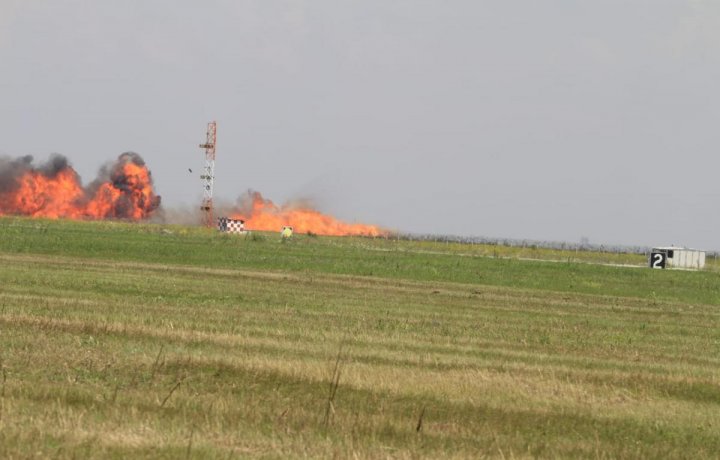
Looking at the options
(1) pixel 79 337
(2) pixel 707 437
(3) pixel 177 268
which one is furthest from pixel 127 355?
Answer: (3) pixel 177 268

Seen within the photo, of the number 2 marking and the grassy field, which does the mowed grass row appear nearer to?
the number 2 marking

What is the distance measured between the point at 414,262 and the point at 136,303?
4546cm

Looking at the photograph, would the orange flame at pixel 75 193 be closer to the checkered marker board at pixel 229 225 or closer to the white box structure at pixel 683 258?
the checkered marker board at pixel 229 225

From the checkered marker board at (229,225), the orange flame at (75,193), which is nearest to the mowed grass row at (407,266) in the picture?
the checkered marker board at (229,225)

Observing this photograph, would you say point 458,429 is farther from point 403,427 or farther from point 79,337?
point 79,337

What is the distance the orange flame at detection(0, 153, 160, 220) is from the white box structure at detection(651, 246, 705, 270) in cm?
7554

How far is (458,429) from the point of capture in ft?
50.9

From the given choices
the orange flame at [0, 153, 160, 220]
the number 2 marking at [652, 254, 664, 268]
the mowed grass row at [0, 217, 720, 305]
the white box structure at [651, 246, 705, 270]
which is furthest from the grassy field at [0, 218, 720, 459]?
the orange flame at [0, 153, 160, 220]

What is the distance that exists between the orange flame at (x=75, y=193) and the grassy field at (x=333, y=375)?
10791cm

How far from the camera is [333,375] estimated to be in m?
17.8

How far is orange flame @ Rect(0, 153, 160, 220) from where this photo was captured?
5704 inches

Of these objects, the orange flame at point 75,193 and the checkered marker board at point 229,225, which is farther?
the orange flame at point 75,193

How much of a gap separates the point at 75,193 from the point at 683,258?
83320 millimetres

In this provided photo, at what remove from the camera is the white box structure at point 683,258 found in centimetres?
10694
